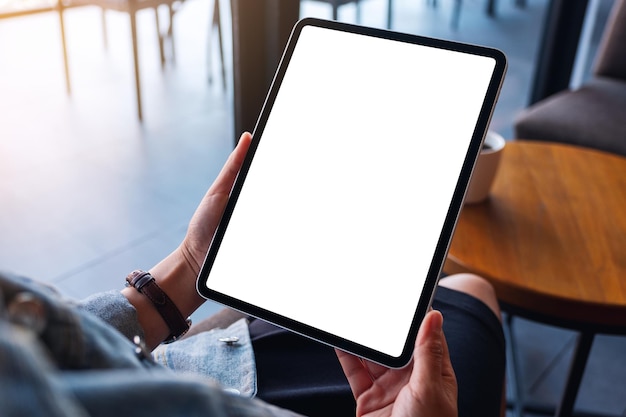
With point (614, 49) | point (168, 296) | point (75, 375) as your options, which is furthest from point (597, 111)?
point (75, 375)

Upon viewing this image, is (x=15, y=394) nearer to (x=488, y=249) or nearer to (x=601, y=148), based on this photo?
(x=488, y=249)

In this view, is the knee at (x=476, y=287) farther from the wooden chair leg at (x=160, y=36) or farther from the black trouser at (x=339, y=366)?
the wooden chair leg at (x=160, y=36)

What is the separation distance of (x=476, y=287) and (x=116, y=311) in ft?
1.58

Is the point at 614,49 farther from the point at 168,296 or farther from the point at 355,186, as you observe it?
the point at 168,296

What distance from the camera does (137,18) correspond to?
159cm

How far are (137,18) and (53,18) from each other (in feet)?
0.82

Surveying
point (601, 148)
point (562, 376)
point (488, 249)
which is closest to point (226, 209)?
point (488, 249)

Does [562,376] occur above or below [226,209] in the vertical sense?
below

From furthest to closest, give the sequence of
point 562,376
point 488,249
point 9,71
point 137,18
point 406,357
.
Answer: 1. point 137,18
2. point 9,71
3. point 562,376
4. point 488,249
5. point 406,357

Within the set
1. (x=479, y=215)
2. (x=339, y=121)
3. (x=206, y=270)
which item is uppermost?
(x=339, y=121)

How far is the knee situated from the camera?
2.73ft

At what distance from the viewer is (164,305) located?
70 cm

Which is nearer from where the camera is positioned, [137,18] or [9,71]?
[9,71]

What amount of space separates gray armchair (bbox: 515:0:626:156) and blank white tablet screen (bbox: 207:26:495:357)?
121 centimetres
